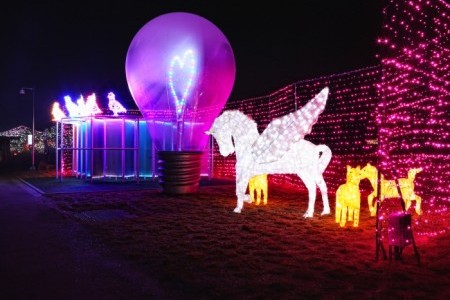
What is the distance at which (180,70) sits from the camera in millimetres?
10414

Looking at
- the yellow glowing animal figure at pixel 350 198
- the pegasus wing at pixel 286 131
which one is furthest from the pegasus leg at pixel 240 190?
the yellow glowing animal figure at pixel 350 198

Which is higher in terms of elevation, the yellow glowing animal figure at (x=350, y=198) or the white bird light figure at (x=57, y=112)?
the white bird light figure at (x=57, y=112)

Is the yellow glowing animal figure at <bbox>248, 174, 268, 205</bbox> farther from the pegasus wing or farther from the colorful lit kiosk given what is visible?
the colorful lit kiosk

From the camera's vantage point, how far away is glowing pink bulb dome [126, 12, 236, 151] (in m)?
10.4

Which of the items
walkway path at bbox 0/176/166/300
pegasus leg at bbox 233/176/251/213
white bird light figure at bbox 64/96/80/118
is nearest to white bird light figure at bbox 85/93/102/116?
white bird light figure at bbox 64/96/80/118

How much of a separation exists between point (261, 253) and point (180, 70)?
5867 mm

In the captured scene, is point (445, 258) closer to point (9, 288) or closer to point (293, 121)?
point (293, 121)

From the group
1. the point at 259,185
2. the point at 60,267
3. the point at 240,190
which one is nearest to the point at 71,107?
the point at 259,185

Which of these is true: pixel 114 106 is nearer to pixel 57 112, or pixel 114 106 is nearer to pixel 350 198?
pixel 57 112

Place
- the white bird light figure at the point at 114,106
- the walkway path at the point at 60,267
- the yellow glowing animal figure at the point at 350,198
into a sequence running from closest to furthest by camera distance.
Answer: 1. the walkway path at the point at 60,267
2. the yellow glowing animal figure at the point at 350,198
3. the white bird light figure at the point at 114,106

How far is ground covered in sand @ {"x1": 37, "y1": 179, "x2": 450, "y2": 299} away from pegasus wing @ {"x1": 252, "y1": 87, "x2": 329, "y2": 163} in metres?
1.22

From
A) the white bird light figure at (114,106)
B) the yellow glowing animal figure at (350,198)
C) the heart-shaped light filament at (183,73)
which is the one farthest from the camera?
the white bird light figure at (114,106)

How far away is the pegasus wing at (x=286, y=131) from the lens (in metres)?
8.22

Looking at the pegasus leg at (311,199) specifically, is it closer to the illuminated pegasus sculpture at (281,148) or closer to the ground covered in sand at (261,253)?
the illuminated pegasus sculpture at (281,148)
